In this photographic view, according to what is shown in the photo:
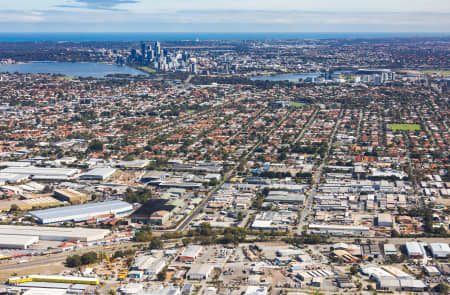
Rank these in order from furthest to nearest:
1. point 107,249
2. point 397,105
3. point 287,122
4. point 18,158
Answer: point 397,105, point 287,122, point 18,158, point 107,249

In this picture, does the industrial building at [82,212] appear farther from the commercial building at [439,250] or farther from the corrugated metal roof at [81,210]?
the commercial building at [439,250]

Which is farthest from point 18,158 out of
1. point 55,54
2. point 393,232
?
point 55,54

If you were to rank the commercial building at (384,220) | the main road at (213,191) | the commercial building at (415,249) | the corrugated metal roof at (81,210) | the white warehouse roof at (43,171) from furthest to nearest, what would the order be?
the white warehouse roof at (43,171) < the corrugated metal roof at (81,210) < the main road at (213,191) < the commercial building at (384,220) < the commercial building at (415,249)

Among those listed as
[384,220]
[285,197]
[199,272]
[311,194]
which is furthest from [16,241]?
[384,220]

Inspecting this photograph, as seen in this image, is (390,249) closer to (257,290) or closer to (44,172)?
(257,290)

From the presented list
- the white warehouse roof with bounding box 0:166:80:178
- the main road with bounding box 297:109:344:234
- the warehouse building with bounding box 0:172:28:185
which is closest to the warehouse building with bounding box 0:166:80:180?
the white warehouse roof with bounding box 0:166:80:178

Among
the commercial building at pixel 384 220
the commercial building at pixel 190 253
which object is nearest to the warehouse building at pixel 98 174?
the commercial building at pixel 190 253

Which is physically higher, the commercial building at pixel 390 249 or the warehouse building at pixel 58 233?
the commercial building at pixel 390 249

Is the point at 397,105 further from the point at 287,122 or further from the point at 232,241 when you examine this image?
the point at 232,241
